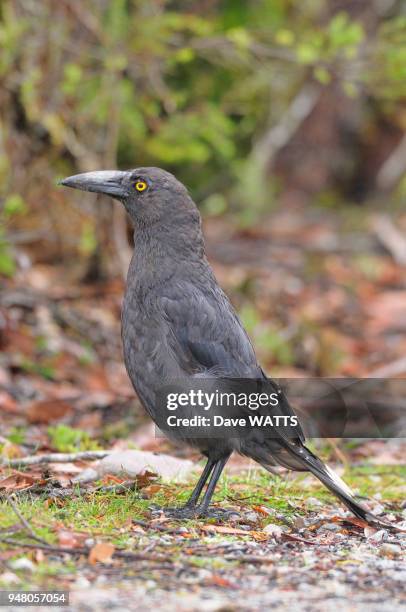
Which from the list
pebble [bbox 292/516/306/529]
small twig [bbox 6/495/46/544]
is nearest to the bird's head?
pebble [bbox 292/516/306/529]

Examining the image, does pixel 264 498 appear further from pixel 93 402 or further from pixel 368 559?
pixel 93 402

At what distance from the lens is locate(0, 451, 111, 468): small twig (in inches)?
199

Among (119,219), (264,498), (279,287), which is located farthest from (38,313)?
(264,498)

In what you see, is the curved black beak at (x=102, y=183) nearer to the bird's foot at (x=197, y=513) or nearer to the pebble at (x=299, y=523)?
the bird's foot at (x=197, y=513)

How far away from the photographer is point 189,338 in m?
4.70

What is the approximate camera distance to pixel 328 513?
15.7 ft

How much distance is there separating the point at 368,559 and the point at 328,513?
915 mm

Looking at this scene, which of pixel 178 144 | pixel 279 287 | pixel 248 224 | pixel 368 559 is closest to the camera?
pixel 368 559

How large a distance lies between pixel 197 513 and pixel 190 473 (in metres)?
0.95

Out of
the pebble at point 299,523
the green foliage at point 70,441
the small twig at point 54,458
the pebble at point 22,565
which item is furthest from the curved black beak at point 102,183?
the pebble at point 22,565

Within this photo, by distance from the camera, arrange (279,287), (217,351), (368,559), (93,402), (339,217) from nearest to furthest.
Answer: (368,559)
(217,351)
(93,402)
(279,287)
(339,217)

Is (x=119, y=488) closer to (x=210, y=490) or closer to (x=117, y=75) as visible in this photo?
(x=210, y=490)

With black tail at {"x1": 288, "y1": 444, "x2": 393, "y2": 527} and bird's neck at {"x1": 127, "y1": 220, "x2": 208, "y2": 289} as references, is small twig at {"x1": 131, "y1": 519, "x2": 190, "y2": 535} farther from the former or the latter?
bird's neck at {"x1": 127, "y1": 220, "x2": 208, "y2": 289}

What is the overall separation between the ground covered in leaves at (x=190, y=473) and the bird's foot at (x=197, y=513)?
6cm
